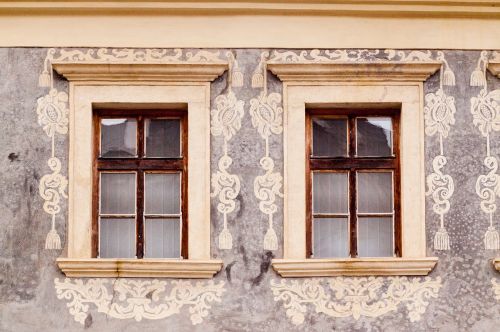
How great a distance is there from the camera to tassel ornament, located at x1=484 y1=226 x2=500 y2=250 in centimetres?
1207

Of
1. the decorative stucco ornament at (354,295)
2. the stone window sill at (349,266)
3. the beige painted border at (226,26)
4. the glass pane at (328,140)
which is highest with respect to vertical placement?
the beige painted border at (226,26)

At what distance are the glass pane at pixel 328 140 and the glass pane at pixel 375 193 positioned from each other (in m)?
0.28

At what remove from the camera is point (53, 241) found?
39.5 ft

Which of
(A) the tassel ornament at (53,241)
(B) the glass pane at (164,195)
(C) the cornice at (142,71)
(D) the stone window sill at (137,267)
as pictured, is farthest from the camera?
(B) the glass pane at (164,195)

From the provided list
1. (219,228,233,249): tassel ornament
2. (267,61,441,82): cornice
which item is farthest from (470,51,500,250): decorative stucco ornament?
(219,228,233,249): tassel ornament

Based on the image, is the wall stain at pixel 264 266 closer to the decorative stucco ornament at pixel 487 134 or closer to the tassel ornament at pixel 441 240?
the tassel ornament at pixel 441 240

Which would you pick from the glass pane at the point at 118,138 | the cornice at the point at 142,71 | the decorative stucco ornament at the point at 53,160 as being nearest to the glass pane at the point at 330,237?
the cornice at the point at 142,71

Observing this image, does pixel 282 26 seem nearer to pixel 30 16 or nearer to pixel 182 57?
pixel 182 57

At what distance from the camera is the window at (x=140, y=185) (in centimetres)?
1226

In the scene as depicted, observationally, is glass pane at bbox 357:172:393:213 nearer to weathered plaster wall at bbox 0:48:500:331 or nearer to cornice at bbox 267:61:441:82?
weathered plaster wall at bbox 0:48:500:331

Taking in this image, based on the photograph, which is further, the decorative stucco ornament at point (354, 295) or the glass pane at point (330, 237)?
the glass pane at point (330, 237)

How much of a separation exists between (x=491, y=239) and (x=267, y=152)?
6.76ft

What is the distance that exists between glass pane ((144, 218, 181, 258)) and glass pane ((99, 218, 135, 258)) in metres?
0.15

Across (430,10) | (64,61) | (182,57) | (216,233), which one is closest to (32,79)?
(64,61)
